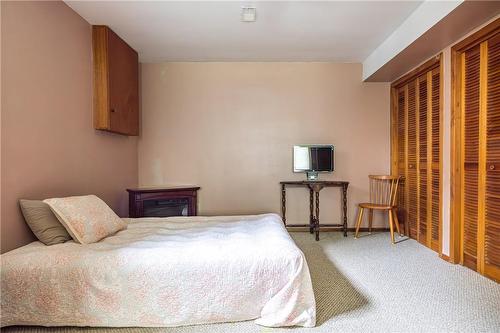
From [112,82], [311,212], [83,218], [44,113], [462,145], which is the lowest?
[311,212]

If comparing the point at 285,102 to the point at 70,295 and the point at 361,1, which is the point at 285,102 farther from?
the point at 70,295

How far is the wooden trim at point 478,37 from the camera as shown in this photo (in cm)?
236

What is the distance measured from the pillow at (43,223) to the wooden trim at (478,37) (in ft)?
11.7

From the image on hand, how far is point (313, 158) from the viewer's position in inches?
161

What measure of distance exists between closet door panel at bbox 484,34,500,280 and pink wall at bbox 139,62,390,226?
1777 mm

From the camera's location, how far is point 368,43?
11.5ft

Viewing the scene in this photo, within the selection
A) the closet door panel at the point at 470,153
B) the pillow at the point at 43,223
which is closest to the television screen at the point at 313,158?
the closet door panel at the point at 470,153

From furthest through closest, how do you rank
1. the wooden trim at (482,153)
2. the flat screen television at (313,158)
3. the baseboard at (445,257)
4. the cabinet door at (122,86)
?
the flat screen television at (313,158)
the cabinet door at (122,86)
the baseboard at (445,257)
the wooden trim at (482,153)

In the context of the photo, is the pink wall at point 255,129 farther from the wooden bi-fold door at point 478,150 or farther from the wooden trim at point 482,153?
the wooden trim at point 482,153

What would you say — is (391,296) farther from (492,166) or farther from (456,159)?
(456,159)

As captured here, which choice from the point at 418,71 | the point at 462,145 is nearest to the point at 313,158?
the point at 418,71

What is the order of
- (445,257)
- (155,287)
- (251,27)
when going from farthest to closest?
(251,27), (445,257), (155,287)

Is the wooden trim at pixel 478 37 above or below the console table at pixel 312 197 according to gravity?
above

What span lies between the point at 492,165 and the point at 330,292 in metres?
1.66
